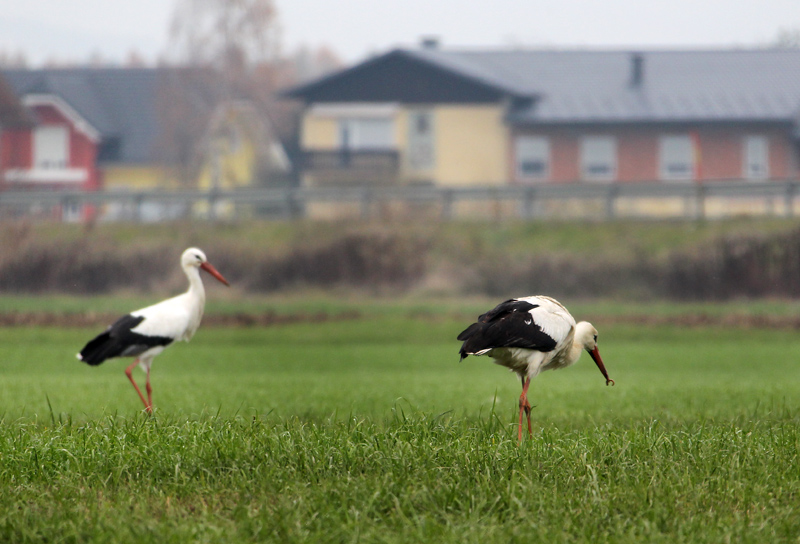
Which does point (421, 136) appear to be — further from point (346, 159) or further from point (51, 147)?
point (51, 147)

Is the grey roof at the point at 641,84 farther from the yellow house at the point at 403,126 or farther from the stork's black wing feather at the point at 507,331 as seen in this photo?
the stork's black wing feather at the point at 507,331

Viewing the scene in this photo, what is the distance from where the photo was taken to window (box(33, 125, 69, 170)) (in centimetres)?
6303

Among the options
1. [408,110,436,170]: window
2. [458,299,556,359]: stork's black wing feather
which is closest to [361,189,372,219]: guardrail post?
[408,110,436,170]: window

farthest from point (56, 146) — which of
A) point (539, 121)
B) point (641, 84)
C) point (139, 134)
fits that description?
point (641, 84)

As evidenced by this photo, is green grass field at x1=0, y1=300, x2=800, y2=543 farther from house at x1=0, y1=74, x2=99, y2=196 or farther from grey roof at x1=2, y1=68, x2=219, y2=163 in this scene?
grey roof at x1=2, y1=68, x2=219, y2=163

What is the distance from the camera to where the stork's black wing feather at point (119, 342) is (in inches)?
425

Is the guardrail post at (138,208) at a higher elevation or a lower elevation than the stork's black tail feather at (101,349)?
higher

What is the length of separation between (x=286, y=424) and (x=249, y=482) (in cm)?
148

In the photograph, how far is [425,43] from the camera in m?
56.6

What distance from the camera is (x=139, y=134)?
68.1 m

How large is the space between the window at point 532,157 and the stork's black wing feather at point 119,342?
138 feet

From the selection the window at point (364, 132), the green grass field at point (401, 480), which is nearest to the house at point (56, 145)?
the window at point (364, 132)

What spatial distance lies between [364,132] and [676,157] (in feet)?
50.1

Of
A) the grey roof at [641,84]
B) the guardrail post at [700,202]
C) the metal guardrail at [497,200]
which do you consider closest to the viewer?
the guardrail post at [700,202]
